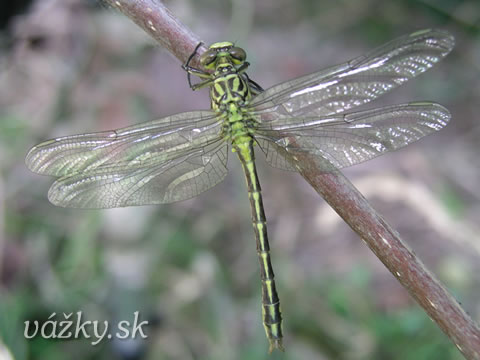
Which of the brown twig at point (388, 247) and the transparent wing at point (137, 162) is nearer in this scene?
the brown twig at point (388, 247)

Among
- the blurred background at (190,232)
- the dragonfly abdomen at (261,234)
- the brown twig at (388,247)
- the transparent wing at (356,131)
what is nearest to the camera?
the brown twig at (388,247)

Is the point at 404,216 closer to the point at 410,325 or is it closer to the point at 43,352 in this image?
the point at 410,325

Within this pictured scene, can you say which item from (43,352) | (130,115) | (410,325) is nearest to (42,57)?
(130,115)

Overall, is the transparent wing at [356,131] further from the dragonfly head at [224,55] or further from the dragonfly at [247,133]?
the dragonfly head at [224,55]

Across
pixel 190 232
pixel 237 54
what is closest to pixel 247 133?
pixel 237 54

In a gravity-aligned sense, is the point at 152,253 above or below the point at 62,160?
above

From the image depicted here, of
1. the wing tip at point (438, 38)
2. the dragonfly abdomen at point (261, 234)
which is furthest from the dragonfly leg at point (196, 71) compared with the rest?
the wing tip at point (438, 38)

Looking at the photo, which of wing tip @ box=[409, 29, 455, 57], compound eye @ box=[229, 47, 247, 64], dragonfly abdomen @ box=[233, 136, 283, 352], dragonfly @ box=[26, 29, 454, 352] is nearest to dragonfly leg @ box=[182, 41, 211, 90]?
dragonfly @ box=[26, 29, 454, 352]

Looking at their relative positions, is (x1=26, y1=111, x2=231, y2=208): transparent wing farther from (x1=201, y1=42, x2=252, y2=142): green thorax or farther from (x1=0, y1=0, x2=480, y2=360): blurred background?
(x1=0, y1=0, x2=480, y2=360): blurred background
